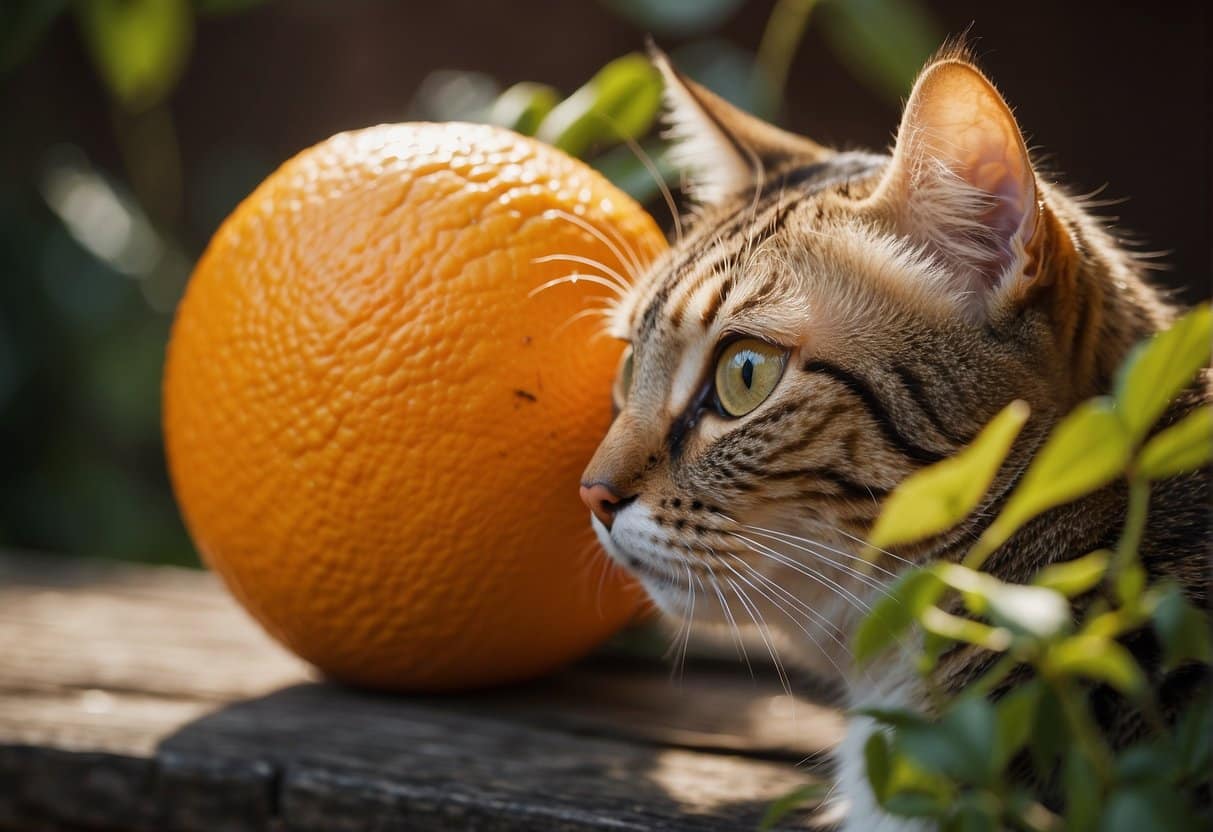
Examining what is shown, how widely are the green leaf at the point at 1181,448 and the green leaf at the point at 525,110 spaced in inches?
32.1

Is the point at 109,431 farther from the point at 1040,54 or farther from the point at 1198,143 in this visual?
the point at 1198,143

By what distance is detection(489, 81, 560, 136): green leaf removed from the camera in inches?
44.0

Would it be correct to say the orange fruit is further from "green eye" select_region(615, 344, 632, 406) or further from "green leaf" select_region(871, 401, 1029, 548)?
"green leaf" select_region(871, 401, 1029, 548)

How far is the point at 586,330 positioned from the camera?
889 mm

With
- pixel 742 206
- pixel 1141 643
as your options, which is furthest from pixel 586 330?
pixel 1141 643

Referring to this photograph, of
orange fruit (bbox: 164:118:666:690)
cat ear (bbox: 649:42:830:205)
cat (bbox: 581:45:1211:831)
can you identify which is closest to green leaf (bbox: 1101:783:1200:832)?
cat (bbox: 581:45:1211:831)

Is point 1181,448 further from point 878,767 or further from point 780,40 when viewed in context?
point 780,40

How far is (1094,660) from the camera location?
0.38 meters

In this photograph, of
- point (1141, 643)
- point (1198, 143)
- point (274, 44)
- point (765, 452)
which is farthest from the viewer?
point (274, 44)

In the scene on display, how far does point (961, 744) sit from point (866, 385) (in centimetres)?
37

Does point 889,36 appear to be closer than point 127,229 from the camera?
Yes

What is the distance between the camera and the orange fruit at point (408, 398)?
817 millimetres

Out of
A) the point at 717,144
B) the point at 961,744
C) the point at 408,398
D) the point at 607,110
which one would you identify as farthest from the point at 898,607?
the point at 607,110

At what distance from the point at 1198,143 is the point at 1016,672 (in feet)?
4.51
